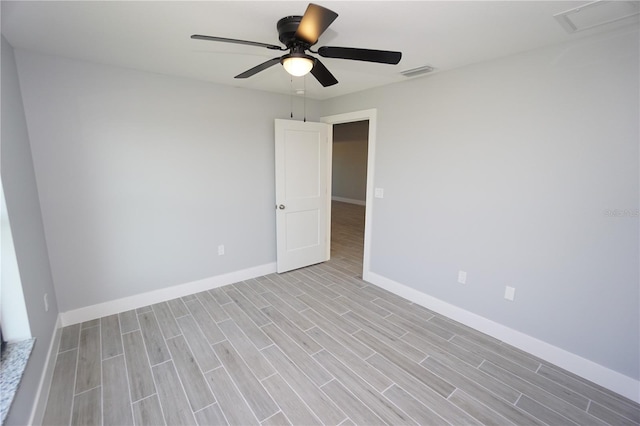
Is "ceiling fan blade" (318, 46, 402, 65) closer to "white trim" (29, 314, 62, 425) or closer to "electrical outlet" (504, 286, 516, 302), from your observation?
"electrical outlet" (504, 286, 516, 302)

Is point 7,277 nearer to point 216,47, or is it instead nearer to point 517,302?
point 216,47

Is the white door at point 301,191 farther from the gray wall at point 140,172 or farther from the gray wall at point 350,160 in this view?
the gray wall at point 350,160

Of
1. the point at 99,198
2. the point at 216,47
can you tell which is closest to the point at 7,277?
the point at 99,198

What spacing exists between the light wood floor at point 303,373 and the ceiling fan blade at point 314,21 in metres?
2.22

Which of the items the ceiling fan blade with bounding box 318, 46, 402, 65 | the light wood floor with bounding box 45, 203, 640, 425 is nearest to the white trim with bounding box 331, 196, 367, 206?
the light wood floor with bounding box 45, 203, 640, 425

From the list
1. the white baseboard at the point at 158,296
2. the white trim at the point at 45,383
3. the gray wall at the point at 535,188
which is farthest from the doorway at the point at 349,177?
the white trim at the point at 45,383

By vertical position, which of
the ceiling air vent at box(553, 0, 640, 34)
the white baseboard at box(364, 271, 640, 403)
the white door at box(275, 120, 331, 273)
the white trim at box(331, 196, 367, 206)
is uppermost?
the ceiling air vent at box(553, 0, 640, 34)

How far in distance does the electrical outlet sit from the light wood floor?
1.35 feet

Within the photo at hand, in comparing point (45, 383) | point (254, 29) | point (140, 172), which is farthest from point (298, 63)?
point (45, 383)

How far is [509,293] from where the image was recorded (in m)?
2.43

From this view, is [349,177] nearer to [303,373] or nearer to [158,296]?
[158,296]

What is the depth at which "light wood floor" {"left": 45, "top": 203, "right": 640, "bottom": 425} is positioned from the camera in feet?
5.79

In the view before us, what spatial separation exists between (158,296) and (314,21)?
120 inches

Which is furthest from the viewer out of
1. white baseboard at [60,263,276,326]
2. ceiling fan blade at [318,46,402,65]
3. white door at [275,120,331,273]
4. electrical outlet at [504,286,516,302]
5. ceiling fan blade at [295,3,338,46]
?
white door at [275,120,331,273]
